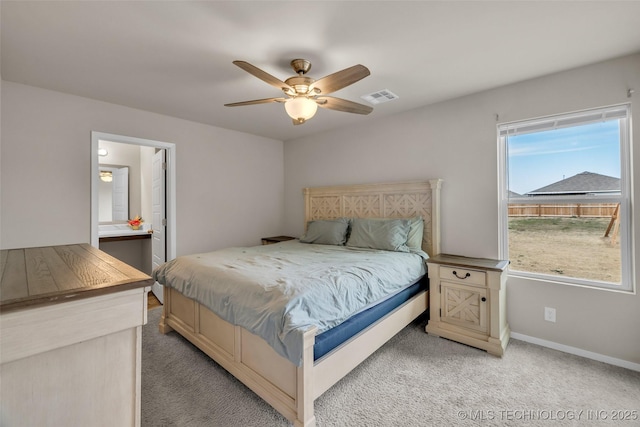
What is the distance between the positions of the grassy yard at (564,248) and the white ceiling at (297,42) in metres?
1.41

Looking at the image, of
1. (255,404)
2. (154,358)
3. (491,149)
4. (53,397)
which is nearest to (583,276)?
(491,149)

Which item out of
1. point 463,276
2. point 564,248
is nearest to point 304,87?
point 463,276

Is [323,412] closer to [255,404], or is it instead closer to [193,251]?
[255,404]

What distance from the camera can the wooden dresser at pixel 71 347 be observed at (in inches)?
29.9

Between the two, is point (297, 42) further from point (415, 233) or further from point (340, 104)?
point (415, 233)

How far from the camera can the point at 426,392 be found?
192 cm

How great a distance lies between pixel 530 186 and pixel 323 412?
9.15 feet

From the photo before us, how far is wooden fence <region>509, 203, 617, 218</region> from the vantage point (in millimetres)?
2393

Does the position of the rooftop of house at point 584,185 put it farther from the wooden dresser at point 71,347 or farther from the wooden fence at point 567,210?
the wooden dresser at point 71,347

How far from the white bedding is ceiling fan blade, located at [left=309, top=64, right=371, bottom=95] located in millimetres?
1407

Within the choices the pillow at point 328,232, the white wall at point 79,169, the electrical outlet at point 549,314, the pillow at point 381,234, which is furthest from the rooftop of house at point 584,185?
the white wall at point 79,169

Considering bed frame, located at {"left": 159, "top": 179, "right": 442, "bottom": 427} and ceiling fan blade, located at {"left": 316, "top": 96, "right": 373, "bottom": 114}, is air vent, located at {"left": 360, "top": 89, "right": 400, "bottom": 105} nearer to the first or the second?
ceiling fan blade, located at {"left": 316, "top": 96, "right": 373, "bottom": 114}

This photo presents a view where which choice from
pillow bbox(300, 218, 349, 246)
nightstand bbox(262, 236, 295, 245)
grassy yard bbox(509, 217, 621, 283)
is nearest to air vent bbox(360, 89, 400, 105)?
pillow bbox(300, 218, 349, 246)

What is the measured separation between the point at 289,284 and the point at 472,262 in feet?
6.37
